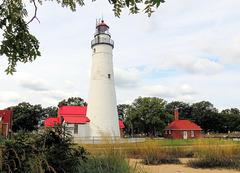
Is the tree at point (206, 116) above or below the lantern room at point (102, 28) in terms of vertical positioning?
below

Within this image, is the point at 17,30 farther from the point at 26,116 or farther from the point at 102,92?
the point at 26,116

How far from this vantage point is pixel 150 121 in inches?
1346

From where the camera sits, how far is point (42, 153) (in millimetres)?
4148

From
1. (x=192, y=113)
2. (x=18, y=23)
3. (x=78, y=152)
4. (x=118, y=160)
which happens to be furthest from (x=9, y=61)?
(x=192, y=113)

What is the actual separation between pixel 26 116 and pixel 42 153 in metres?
47.2

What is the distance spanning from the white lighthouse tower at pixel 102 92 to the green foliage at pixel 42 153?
1546cm

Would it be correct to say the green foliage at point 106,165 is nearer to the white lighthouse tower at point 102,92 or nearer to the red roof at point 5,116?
the white lighthouse tower at point 102,92

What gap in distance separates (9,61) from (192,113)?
195 feet

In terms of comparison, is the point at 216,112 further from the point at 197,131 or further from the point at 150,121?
the point at 150,121

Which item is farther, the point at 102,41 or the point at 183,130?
the point at 183,130

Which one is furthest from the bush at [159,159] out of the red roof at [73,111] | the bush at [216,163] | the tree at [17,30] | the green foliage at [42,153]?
the red roof at [73,111]

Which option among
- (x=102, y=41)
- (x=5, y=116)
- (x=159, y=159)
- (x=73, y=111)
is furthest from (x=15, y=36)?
(x=5, y=116)

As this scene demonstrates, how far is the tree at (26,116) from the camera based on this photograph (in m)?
45.2

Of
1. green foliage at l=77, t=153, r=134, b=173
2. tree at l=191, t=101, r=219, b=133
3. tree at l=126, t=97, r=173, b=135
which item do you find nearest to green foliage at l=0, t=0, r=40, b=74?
green foliage at l=77, t=153, r=134, b=173
